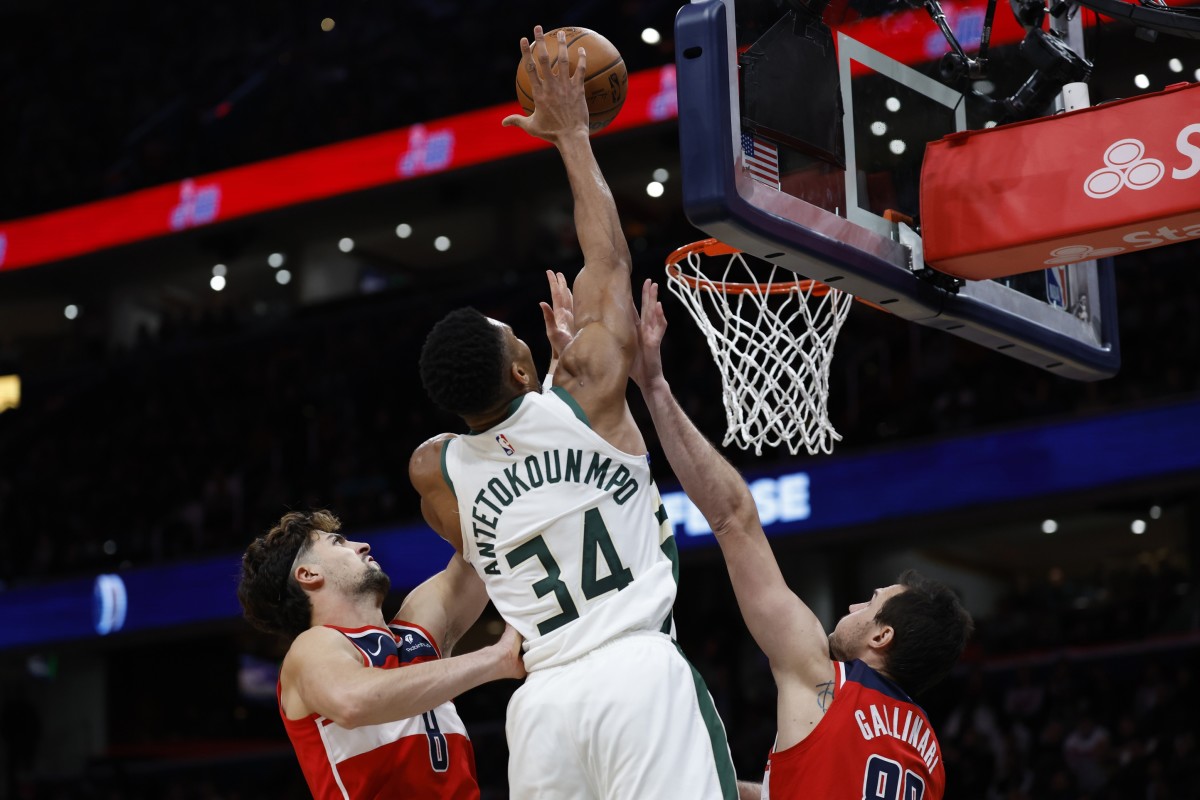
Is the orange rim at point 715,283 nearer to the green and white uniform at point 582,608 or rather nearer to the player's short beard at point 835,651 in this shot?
the player's short beard at point 835,651

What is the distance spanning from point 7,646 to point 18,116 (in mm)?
7771

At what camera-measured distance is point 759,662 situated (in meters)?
13.2

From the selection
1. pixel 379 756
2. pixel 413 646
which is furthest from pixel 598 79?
pixel 379 756

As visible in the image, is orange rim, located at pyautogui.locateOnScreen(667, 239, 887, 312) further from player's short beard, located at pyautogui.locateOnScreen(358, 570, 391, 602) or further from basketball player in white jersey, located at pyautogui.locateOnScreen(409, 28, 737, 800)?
player's short beard, located at pyautogui.locateOnScreen(358, 570, 391, 602)

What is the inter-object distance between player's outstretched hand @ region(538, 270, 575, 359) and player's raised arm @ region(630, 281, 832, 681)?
20 cm

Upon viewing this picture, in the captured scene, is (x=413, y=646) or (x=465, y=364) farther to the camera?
(x=413, y=646)

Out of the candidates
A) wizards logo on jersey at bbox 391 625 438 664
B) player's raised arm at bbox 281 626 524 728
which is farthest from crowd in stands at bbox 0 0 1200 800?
player's raised arm at bbox 281 626 524 728

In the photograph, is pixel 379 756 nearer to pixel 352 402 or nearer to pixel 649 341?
pixel 649 341

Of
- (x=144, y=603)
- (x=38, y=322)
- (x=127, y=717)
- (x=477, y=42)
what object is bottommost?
(x=127, y=717)

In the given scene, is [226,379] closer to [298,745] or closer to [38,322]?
Result: [38,322]

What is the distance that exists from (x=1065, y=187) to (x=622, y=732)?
1.76 m

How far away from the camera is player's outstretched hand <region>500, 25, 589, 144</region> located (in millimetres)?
3336

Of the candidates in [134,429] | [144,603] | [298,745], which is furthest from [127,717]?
[298,745]

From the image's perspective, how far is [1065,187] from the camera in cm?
372
